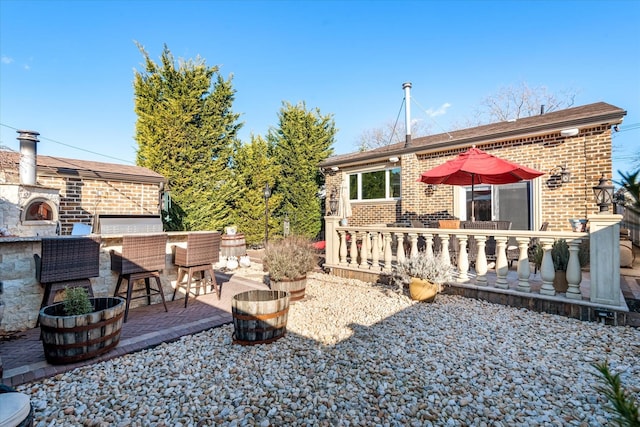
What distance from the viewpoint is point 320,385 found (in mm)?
2633

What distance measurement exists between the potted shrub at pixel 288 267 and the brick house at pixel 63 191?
17.3ft

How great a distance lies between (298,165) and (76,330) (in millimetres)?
10773

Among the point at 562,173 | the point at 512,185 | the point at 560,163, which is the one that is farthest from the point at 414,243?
the point at 512,185

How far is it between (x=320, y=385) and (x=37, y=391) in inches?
94.3

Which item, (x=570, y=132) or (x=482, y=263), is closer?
(x=482, y=263)

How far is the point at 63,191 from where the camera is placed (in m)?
7.44

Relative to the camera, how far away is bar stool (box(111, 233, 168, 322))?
4.18 m

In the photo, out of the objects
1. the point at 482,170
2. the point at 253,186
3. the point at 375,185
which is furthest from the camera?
the point at 253,186

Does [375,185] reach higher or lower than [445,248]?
higher

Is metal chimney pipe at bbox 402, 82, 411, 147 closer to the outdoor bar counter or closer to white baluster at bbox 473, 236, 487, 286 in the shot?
white baluster at bbox 473, 236, 487, 286

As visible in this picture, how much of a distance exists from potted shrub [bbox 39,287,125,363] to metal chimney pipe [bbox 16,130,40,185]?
4798mm

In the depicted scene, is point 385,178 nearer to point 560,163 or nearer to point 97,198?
point 560,163

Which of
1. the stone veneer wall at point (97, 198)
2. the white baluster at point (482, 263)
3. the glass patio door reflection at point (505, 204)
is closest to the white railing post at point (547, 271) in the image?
the white baluster at point (482, 263)

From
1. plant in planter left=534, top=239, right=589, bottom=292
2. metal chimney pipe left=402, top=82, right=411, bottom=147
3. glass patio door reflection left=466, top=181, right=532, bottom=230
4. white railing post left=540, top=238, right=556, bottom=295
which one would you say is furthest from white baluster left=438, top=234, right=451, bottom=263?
metal chimney pipe left=402, top=82, right=411, bottom=147
